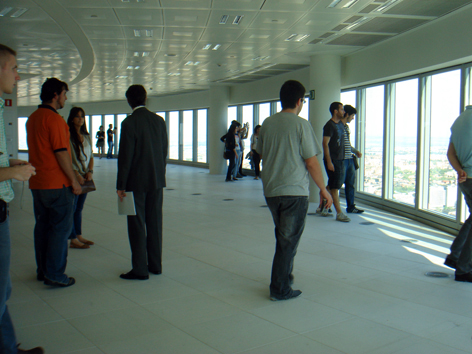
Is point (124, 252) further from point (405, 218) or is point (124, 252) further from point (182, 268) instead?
point (405, 218)

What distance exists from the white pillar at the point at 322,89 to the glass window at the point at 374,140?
0.76 m

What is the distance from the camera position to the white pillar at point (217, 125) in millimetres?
15375

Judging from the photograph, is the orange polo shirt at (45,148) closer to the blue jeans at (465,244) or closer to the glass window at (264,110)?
the blue jeans at (465,244)

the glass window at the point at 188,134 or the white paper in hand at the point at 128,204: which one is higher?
the glass window at the point at 188,134

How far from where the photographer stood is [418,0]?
17.8 feet

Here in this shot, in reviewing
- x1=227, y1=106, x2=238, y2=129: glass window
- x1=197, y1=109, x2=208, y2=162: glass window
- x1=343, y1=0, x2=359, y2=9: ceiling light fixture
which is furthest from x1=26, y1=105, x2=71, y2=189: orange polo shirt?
x1=197, y1=109, x2=208, y2=162: glass window

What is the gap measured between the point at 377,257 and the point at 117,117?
77.3 feet

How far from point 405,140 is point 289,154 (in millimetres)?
5394

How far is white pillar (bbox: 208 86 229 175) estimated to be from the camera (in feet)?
50.4

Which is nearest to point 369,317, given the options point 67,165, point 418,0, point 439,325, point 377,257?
point 439,325

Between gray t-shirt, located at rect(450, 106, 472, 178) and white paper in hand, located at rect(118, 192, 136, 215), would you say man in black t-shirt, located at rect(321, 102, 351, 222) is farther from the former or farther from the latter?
white paper in hand, located at rect(118, 192, 136, 215)

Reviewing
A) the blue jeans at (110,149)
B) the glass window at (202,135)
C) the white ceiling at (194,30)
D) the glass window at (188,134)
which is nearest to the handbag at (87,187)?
the white ceiling at (194,30)

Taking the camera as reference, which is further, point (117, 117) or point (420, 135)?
point (117, 117)

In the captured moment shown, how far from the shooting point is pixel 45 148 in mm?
3373
